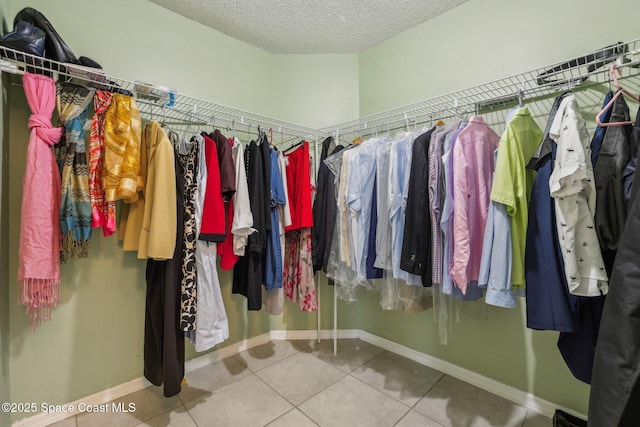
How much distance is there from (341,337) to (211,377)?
1090 mm

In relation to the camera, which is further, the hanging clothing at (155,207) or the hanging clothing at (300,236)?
the hanging clothing at (300,236)

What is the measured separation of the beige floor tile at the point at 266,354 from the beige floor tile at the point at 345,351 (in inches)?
4.0

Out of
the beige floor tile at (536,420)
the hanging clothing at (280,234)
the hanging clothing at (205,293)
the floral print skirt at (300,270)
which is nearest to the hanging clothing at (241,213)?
the hanging clothing at (205,293)

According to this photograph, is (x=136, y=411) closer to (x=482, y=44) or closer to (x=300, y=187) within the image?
(x=300, y=187)

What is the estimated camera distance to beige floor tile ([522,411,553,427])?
142cm

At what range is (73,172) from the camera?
1258 millimetres

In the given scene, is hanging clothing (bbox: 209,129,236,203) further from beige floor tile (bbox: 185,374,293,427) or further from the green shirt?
the green shirt

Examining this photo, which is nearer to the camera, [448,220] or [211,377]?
[448,220]

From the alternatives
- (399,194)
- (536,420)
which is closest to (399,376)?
(536,420)

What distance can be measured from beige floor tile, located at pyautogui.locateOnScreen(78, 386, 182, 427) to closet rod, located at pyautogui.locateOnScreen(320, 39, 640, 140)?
2.18m

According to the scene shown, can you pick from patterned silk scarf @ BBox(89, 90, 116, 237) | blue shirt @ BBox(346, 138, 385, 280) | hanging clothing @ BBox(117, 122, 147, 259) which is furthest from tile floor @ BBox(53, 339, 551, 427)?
patterned silk scarf @ BBox(89, 90, 116, 237)

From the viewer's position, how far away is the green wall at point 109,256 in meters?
1.35

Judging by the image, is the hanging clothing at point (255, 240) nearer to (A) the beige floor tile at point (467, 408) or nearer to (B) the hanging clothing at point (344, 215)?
(B) the hanging clothing at point (344, 215)

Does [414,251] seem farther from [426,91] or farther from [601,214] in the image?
[426,91]
